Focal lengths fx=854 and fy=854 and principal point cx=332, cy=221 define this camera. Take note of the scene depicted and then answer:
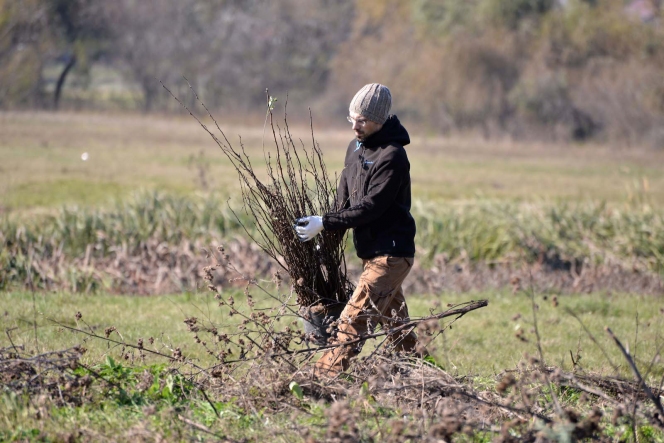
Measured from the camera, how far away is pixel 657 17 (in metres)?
30.3

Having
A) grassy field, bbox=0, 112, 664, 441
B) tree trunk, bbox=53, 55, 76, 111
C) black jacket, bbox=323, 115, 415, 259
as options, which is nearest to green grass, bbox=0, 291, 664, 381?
grassy field, bbox=0, 112, 664, 441

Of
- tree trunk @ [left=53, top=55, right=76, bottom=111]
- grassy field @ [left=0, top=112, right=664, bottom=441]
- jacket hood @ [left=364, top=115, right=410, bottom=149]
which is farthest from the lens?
tree trunk @ [left=53, top=55, right=76, bottom=111]

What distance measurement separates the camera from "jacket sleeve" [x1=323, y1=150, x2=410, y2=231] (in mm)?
Result: 4703

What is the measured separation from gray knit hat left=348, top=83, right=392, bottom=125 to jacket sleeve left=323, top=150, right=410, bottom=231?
25 cm

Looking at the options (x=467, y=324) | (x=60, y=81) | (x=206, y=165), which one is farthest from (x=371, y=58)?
(x=467, y=324)

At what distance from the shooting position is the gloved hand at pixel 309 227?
187 inches

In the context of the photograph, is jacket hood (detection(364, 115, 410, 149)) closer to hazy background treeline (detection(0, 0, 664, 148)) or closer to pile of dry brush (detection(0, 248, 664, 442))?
pile of dry brush (detection(0, 248, 664, 442))

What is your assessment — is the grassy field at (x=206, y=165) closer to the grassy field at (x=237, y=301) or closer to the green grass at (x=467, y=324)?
the grassy field at (x=237, y=301)

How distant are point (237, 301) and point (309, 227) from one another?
3.47 metres

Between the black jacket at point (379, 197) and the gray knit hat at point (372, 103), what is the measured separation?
0.40ft

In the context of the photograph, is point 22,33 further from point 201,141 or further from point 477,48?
point 477,48

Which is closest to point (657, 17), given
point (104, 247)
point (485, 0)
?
point (485, 0)

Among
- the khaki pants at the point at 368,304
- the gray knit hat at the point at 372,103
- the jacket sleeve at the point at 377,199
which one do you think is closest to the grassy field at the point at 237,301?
the khaki pants at the point at 368,304

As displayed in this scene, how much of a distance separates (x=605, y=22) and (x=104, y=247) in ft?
109
